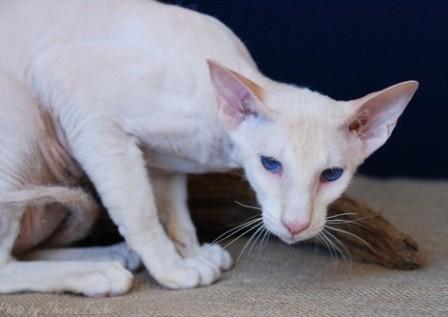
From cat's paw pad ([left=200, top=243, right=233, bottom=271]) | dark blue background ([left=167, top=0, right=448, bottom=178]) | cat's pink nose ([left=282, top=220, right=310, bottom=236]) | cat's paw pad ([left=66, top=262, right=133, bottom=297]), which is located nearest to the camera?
cat's pink nose ([left=282, top=220, right=310, bottom=236])

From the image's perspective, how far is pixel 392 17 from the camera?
1936 millimetres

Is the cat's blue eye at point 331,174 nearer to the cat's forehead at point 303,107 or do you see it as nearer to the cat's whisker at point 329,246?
the cat's forehead at point 303,107

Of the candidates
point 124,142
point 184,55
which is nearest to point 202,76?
point 184,55

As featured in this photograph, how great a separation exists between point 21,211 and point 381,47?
3.56 ft

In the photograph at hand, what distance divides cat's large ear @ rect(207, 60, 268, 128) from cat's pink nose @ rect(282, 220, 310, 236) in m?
0.18

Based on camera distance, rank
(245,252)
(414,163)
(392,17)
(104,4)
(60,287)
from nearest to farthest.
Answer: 1. (60,287)
2. (104,4)
3. (245,252)
4. (392,17)
5. (414,163)

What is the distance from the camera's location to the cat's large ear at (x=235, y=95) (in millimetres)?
1134

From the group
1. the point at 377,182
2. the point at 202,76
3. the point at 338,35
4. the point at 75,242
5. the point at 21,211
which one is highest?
the point at 202,76

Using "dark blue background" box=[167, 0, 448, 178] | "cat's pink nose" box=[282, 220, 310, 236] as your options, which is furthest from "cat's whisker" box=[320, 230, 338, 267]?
"dark blue background" box=[167, 0, 448, 178]

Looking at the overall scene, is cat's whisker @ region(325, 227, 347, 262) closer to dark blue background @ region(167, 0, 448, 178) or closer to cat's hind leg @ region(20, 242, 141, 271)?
cat's hind leg @ region(20, 242, 141, 271)

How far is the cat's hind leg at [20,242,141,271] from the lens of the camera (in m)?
1.41

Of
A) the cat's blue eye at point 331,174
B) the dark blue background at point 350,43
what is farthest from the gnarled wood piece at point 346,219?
the dark blue background at point 350,43

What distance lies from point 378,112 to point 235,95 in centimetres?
23

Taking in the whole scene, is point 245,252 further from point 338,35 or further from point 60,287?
point 338,35
